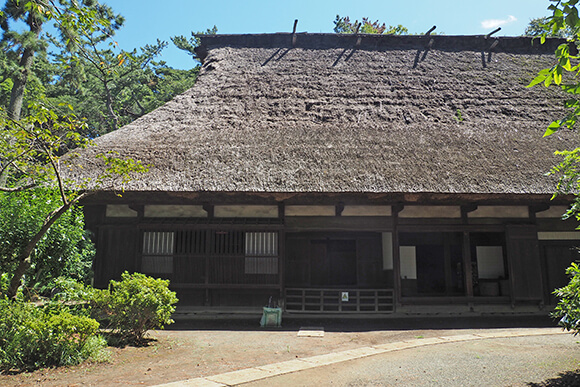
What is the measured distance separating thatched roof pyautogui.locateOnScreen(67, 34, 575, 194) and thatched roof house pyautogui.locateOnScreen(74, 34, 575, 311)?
0.14 ft

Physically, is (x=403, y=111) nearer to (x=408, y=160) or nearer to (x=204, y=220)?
(x=408, y=160)

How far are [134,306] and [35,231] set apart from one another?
5.79 ft

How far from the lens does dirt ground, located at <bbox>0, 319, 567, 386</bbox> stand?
4035 mm

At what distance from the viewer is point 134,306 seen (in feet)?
17.7

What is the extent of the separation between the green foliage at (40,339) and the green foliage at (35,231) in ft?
3.47

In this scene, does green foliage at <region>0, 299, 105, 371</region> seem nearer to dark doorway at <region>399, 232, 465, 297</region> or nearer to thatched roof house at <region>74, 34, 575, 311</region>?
thatched roof house at <region>74, 34, 575, 311</region>

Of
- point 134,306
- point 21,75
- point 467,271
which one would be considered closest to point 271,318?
point 134,306

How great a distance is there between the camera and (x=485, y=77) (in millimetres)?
11031

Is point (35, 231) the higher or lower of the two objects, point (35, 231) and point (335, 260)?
the higher

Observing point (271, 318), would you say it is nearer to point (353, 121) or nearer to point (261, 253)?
point (261, 253)

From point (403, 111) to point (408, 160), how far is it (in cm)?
237

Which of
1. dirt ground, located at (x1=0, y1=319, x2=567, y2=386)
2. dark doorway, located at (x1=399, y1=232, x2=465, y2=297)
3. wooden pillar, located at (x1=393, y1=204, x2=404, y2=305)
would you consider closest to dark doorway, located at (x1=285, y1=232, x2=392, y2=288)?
dark doorway, located at (x1=399, y1=232, x2=465, y2=297)

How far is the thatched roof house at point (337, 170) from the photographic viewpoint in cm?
752

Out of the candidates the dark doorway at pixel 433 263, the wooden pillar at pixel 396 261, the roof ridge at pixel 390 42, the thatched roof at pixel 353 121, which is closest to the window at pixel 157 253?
the thatched roof at pixel 353 121
